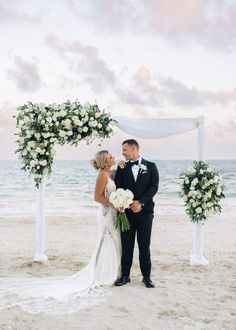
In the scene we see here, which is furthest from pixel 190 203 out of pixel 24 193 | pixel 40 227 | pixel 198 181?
pixel 24 193

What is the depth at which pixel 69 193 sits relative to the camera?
30078 mm

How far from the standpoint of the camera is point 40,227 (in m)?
8.72

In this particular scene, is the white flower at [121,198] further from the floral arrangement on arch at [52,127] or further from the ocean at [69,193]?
the ocean at [69,193]

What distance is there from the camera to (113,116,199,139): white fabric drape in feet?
27.4

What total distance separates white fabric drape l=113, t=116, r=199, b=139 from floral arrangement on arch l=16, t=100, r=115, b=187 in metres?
0.25

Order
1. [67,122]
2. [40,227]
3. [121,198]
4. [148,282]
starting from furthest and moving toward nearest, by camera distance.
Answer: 1. [40,227]
2. [67,122]
3. [148,282]
4. [121,198]

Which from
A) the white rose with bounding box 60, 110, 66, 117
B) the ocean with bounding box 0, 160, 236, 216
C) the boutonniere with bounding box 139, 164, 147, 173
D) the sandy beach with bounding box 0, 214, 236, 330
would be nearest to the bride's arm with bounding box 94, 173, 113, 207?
the boutonniere with bounding box 139, 164, 147, 173

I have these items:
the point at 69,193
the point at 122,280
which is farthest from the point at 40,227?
the point at 69,193

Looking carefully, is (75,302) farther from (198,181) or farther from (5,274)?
(198,181)

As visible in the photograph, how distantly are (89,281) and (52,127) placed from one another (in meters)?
2.62

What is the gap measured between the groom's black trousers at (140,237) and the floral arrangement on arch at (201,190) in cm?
149

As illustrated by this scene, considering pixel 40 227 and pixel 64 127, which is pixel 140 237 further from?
pixel 40 227

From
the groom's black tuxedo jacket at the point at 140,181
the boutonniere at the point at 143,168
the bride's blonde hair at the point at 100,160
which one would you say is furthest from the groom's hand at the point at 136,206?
the bride's blonde hair at the point at 100,160

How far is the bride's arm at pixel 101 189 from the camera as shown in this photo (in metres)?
6.77
